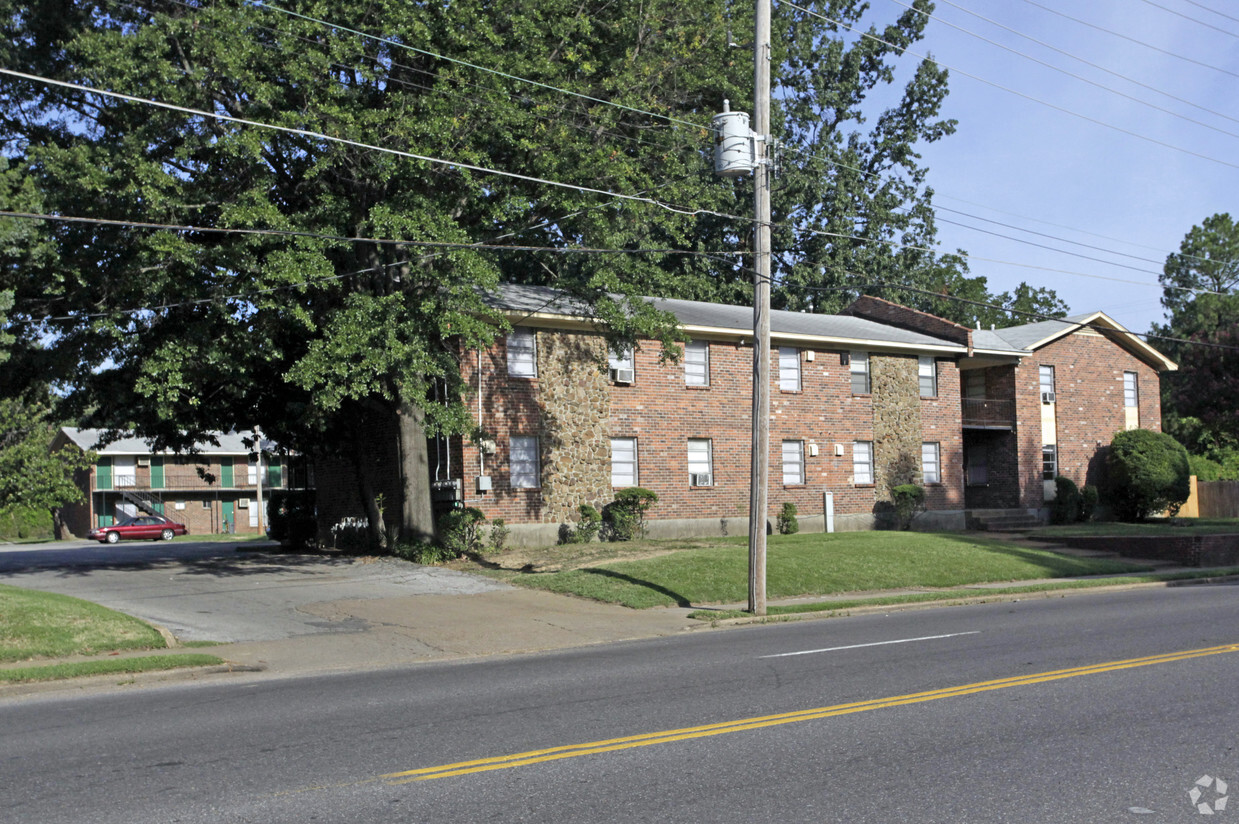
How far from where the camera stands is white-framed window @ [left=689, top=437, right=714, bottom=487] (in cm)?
2938

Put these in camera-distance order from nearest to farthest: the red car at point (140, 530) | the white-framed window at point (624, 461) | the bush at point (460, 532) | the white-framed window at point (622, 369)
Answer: the bush at point (460, 532) < the white-framed window at point (622, 369) < the white-framed window at point (624, 461) < the red car at point (140, 530)

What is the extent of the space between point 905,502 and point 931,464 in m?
2.44

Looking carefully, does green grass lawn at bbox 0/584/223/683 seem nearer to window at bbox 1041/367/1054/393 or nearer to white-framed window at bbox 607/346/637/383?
white-framed window at bbox 607/346/637/383

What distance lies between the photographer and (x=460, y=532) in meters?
24.7

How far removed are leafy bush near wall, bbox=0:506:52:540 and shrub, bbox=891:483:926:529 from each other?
145ft

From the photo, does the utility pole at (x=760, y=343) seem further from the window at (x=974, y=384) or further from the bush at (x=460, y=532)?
the window at (x=974, y=384)

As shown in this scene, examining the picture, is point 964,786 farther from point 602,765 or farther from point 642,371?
point 642,371

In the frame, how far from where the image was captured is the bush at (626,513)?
27062 millimetres

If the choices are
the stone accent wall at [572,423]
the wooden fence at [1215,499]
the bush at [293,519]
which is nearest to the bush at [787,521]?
the stone accent wall at [572,423]

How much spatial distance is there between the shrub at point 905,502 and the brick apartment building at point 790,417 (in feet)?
1.51

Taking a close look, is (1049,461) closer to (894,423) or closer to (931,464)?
(931,464)

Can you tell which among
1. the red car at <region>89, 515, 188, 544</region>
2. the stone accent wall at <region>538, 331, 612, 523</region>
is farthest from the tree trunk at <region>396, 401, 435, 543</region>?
the red car at <region>89, 515, 188, 544</region>

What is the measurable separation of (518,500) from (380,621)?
32.1 ft

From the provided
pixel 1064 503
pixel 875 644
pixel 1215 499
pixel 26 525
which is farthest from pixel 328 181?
pixel 26 525
